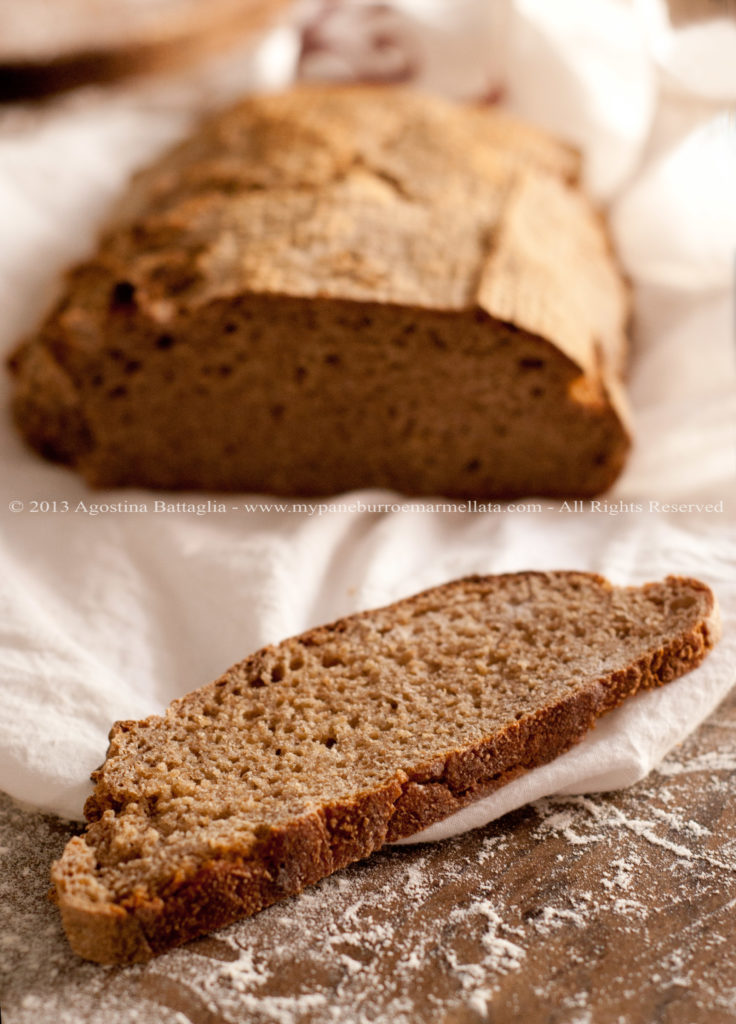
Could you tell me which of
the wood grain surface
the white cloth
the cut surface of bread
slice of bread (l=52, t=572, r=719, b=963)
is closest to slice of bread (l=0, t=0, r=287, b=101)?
the white cloth

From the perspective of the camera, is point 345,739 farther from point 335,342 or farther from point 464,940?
point 335,342

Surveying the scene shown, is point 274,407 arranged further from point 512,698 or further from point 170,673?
point 512,698

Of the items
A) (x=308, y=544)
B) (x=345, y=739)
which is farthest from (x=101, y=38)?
(x=345, y=739)

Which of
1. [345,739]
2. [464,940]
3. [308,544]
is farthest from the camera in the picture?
[308,544]

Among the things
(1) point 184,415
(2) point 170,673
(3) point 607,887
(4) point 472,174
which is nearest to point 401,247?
(4) point 472,174

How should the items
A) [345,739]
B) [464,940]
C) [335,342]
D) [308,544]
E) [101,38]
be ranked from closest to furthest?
[464,940], [345,739], [308,544], [335,342], [101,38]

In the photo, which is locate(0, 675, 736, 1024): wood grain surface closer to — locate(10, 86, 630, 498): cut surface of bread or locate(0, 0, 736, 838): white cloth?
locate(0, 0, 736, 838): white cloth
